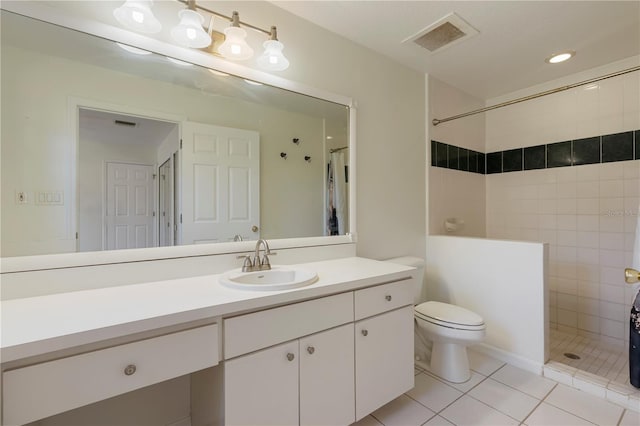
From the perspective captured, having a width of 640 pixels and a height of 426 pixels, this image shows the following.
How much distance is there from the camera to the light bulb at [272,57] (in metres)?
1.51

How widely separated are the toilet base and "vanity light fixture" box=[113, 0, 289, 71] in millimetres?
2012

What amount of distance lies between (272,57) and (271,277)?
1.17 m

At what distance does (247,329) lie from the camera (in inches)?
40.6

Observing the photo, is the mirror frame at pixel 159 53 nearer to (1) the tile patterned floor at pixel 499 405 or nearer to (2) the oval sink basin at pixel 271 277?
(2) the oval sink basin at pixel 271 277

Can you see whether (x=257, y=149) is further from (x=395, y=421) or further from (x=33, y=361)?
(x=395, y=421)

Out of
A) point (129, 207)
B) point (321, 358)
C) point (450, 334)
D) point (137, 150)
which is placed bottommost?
point (450, 334)

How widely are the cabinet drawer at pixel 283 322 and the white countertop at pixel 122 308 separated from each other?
4cm

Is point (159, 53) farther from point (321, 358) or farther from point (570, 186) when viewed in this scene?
point (570, 186)

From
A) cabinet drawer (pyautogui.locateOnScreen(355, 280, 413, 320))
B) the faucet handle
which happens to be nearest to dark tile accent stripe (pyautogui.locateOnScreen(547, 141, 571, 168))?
cabinet drawer (pyautogui.locateOnScreen(355, 280, 413, 320))

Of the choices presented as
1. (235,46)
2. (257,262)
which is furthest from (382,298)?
(235,46)

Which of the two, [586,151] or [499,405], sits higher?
[586,151]

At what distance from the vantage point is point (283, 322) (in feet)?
3.65

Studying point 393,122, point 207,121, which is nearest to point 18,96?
point 207,121

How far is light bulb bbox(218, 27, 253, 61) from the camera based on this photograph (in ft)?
4.58
